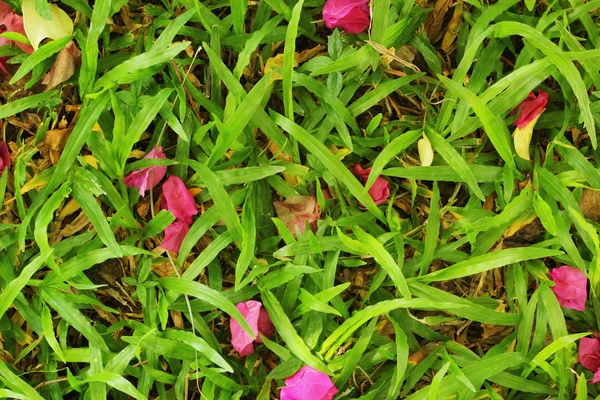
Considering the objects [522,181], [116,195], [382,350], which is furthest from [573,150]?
[116,195]

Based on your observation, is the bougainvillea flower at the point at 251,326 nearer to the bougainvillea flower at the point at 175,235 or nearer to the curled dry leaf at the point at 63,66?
the bougainvillea flower at the point at 175,235

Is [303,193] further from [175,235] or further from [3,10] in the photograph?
[3,10]

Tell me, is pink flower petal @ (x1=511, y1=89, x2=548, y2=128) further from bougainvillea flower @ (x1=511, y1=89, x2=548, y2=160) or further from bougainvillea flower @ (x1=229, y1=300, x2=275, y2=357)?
bougainvillea flower @ (x1=229, y1=300, x2=275, y2=357)

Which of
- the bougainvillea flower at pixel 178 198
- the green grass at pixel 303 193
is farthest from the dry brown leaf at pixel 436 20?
the bougainvillea flower at pixel 178 198

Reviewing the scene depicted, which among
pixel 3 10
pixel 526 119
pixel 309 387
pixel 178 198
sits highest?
pixel 3 10

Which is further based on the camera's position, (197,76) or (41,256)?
(197,76)

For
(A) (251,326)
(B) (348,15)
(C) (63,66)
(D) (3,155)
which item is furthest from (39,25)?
(A) (251,326)

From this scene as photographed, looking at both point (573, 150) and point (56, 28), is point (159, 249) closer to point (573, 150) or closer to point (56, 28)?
point (56, 28)
